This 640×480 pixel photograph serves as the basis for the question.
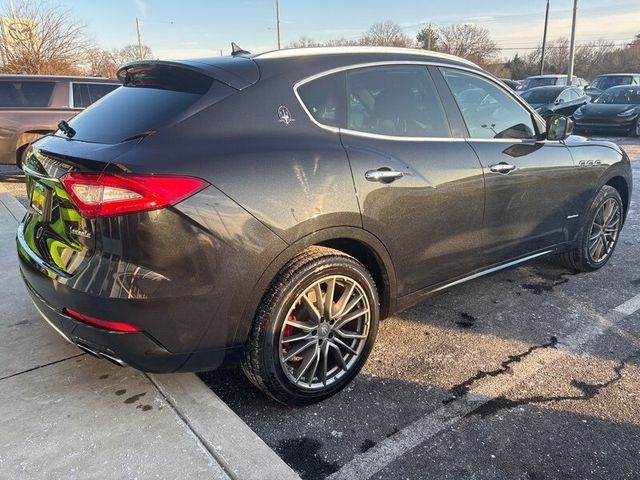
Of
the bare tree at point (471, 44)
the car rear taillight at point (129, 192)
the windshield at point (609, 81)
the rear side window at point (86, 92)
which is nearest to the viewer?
the car rear taillight at point (129, 192)

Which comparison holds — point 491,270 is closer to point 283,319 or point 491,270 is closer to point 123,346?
point 283,319

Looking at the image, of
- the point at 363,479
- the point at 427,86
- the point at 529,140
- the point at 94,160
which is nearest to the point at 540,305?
the point at 529,140

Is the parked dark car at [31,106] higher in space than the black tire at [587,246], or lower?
higher

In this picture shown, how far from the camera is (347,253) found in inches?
109

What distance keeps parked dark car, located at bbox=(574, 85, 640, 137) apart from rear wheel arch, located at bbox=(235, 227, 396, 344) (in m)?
14.4

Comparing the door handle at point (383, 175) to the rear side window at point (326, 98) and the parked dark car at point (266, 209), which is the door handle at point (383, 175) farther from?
the rear side window at point (326, 98)

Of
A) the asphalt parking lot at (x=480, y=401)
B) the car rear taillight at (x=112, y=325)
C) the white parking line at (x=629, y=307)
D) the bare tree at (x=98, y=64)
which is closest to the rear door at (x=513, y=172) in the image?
the asphalt parking lot at (x=480, y=401)

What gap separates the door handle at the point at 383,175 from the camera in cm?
261

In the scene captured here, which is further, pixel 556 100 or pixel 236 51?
pixel 556 100

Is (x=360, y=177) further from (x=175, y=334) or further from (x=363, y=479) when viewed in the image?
(x=363, y=479)

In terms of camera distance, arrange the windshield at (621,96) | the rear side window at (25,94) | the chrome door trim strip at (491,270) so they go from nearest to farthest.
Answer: the chrome door trim strip at (491,270), the rear side window at (25,94), the windshield at (621,96)

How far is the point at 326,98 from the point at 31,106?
23.8ft

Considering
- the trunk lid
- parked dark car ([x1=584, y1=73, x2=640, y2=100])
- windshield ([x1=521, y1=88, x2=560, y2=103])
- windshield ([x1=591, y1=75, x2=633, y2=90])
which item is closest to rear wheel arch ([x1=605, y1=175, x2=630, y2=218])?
the trunk lid

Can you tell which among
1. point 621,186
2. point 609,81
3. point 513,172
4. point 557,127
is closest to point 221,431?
point 513,172
